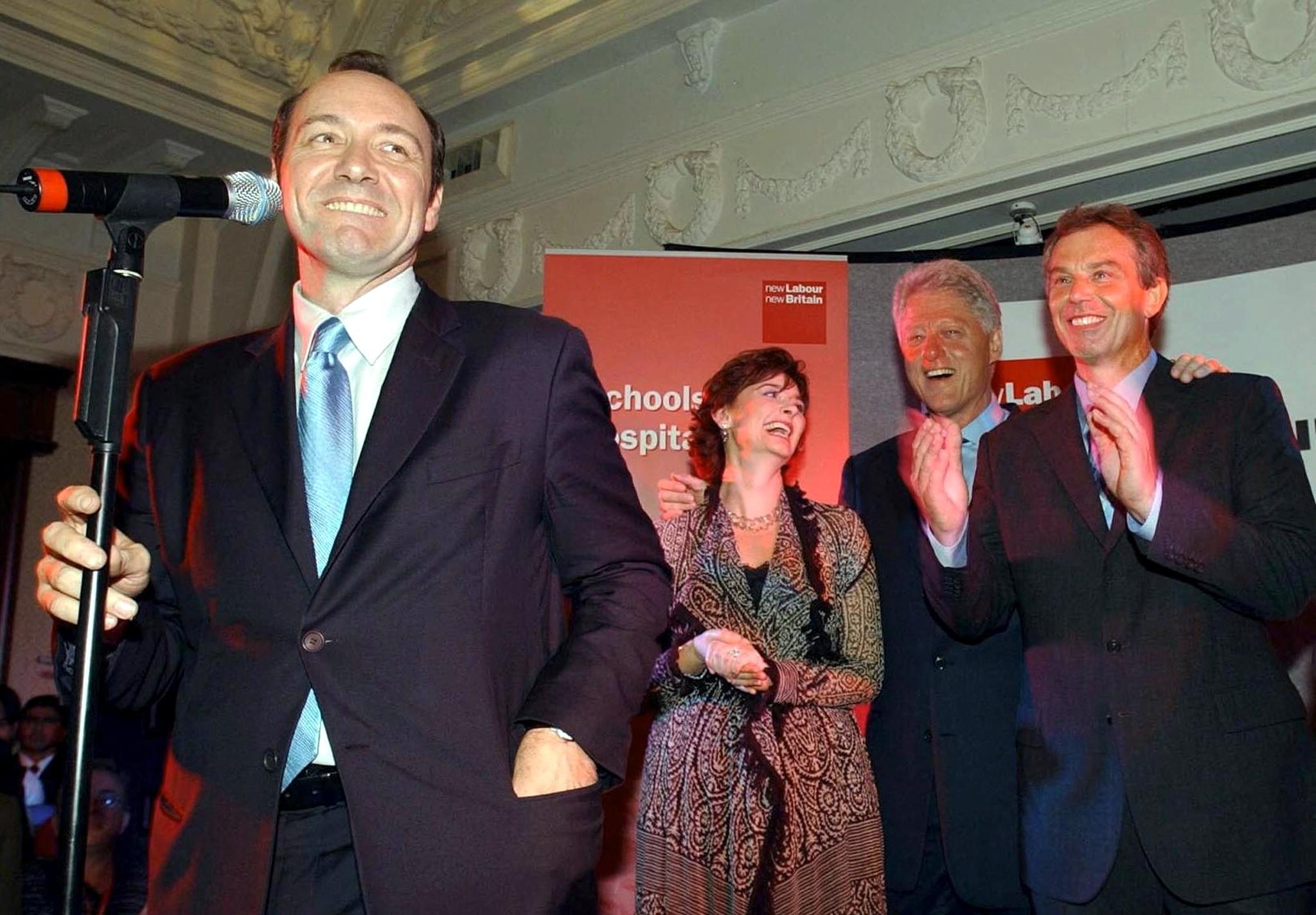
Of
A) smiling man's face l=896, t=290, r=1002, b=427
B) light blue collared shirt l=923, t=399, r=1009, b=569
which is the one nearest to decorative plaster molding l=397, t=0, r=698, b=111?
smiling man's face l=896, t=290, r=1002, b=427

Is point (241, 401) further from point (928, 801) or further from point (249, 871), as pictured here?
point (928, 801)

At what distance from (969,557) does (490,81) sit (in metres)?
4.59

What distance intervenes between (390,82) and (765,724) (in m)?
1.92

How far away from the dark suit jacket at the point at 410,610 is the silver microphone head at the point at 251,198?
0.18 metres

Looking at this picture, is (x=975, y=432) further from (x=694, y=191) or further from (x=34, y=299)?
(x=34, y=299)

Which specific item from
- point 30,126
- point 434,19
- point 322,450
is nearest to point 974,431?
point 322,450

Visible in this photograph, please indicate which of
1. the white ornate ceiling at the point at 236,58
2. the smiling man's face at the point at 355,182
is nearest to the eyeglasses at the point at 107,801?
the white ornate ceiling at the point at 236,58

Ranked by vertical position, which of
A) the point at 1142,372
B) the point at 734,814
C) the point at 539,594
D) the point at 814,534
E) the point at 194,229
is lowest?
the point at 734,814

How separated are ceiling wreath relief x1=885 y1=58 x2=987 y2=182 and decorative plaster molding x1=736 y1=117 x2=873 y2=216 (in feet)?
0.40

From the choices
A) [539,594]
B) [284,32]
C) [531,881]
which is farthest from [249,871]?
[284,32]

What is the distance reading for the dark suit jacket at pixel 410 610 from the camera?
1451 millimetres

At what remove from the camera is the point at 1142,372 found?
2.76 meters

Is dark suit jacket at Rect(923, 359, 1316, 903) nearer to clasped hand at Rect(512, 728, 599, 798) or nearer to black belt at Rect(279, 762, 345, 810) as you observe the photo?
clasped hand at Rect(512, 728, 599, 798)

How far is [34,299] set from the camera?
25.2 ft
